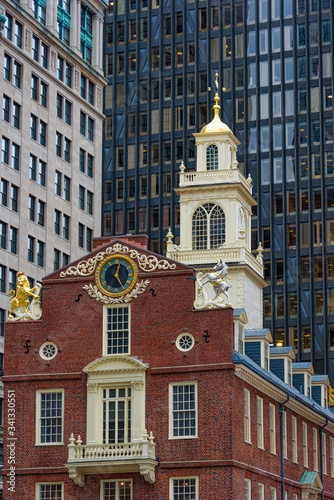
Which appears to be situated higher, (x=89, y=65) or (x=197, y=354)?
(x=89, y=65)

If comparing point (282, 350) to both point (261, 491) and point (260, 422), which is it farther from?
point (261, 491)

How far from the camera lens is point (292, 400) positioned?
7319 centimetres

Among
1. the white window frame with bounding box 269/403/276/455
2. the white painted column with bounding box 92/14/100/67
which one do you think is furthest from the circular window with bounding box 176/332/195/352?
the white painted column with bounding box 92/14/100/67

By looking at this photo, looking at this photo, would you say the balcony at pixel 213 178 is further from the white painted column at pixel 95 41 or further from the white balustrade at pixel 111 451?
the white painted column at pixel 95 41

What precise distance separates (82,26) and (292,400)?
59.4m

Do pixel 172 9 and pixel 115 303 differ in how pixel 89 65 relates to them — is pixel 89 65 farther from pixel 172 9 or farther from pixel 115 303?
pixel 115 303

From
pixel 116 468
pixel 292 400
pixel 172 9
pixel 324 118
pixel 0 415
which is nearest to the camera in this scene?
pixel 116 468

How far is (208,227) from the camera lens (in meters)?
81.1

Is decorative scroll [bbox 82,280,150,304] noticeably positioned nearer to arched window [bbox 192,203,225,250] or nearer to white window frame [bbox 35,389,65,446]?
white window frame [bbox 35,389,65,446]

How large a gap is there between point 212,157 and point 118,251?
800 inches

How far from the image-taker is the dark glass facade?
13650cm

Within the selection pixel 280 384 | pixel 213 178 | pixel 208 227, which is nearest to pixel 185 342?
pixel 280 384

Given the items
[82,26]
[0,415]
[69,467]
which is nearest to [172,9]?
[82,26]

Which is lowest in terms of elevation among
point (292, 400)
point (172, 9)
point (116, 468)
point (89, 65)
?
point (116, 468)
